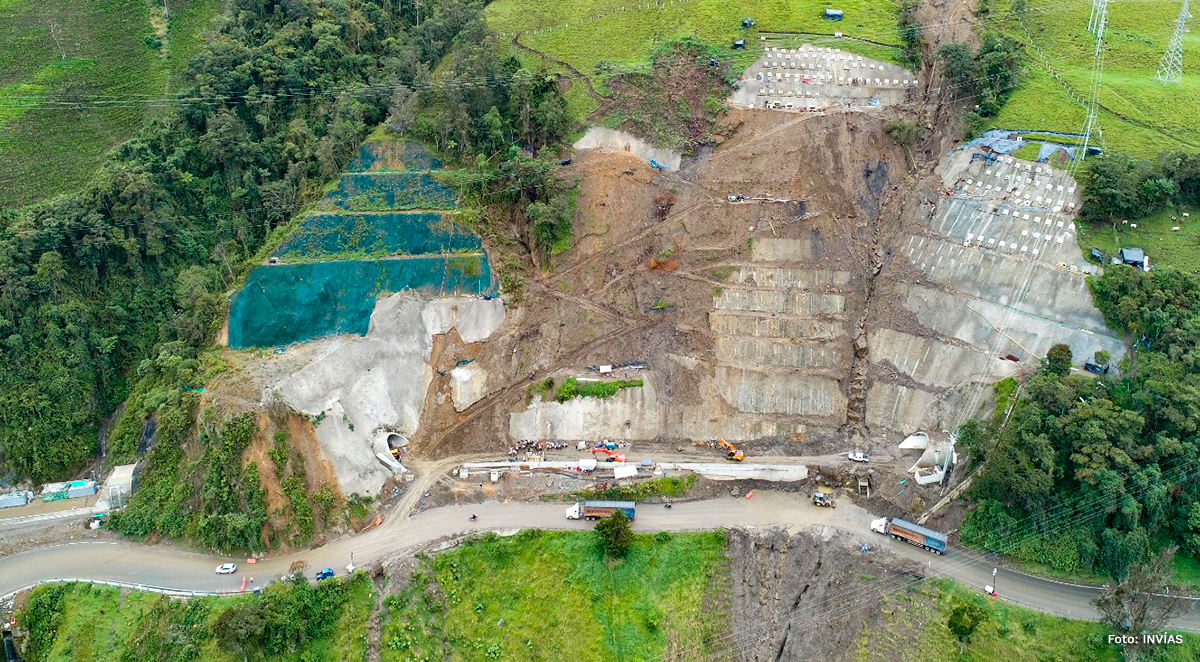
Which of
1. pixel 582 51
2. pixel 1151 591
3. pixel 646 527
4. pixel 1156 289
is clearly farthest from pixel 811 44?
pixel 1151 591

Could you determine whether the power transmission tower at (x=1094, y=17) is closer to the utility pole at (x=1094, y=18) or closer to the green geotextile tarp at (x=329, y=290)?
the utility pole at (x=1094, y=18)

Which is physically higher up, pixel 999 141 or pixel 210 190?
pixel 210 190

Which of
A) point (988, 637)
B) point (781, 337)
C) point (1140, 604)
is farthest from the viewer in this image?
point (781, 337)

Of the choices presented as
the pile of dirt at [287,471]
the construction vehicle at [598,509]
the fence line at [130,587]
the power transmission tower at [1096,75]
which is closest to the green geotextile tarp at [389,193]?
the pile of dirt at [287,471]

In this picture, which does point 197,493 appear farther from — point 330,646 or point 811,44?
point 811,44

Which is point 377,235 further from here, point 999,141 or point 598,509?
point 999,141

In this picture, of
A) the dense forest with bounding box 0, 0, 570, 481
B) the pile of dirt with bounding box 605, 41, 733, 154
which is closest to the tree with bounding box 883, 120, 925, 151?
the pile of dirt with bounding box 605, 41, 733, 154

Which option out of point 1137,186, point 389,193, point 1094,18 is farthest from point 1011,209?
point 389,193

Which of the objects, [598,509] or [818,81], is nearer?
[598,509]

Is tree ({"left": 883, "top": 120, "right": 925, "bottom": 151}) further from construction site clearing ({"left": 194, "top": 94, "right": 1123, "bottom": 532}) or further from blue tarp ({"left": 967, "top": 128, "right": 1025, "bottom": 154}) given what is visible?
blue tarp ({"left": 967, "top": 128, "right": 1025, "bottom": 154})
